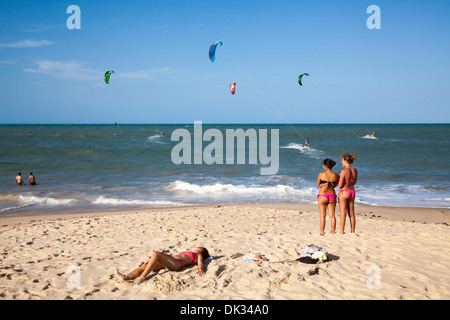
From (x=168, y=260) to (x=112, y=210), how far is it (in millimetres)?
7235

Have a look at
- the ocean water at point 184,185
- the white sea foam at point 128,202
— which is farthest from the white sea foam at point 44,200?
the white sea foam at point 128,202

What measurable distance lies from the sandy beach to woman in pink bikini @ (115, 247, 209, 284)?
0.09 meters

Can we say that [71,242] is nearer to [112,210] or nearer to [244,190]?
[112,210]

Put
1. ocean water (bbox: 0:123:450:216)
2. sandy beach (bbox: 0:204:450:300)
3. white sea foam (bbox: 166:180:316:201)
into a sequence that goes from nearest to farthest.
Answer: sandy beach (bbox: 0:204:450:300), ocean water (bbox: 0:123:450:216), white sea foam (bbox: 166:180:316:201)

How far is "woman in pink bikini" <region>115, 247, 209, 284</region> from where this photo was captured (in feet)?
13.5

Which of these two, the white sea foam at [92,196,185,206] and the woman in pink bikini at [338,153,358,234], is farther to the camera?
the white sea foam at [92,196,185,206]

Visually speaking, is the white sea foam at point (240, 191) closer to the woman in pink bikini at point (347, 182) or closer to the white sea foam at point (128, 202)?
the white sea foam at point (128, 202)

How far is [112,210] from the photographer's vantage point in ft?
35.7

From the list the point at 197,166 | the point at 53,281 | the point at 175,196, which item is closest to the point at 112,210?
the point at 175,196

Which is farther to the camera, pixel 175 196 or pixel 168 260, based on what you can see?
pixel 175 196

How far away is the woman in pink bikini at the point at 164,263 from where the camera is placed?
13.5 feet

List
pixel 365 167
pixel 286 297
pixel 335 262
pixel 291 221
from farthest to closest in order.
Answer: pixel 365 167 < pixel 291 221 < pixel 335 262 < pixel 286 297

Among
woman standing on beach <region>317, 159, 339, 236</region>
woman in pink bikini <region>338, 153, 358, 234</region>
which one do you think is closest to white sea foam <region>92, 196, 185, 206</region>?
woman standing on beach <region>317, 159, 339, 236</region>

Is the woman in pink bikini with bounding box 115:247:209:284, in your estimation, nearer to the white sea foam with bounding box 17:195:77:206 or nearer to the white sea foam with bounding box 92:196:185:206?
the white sea foam with bounding box 92:196:185:206
